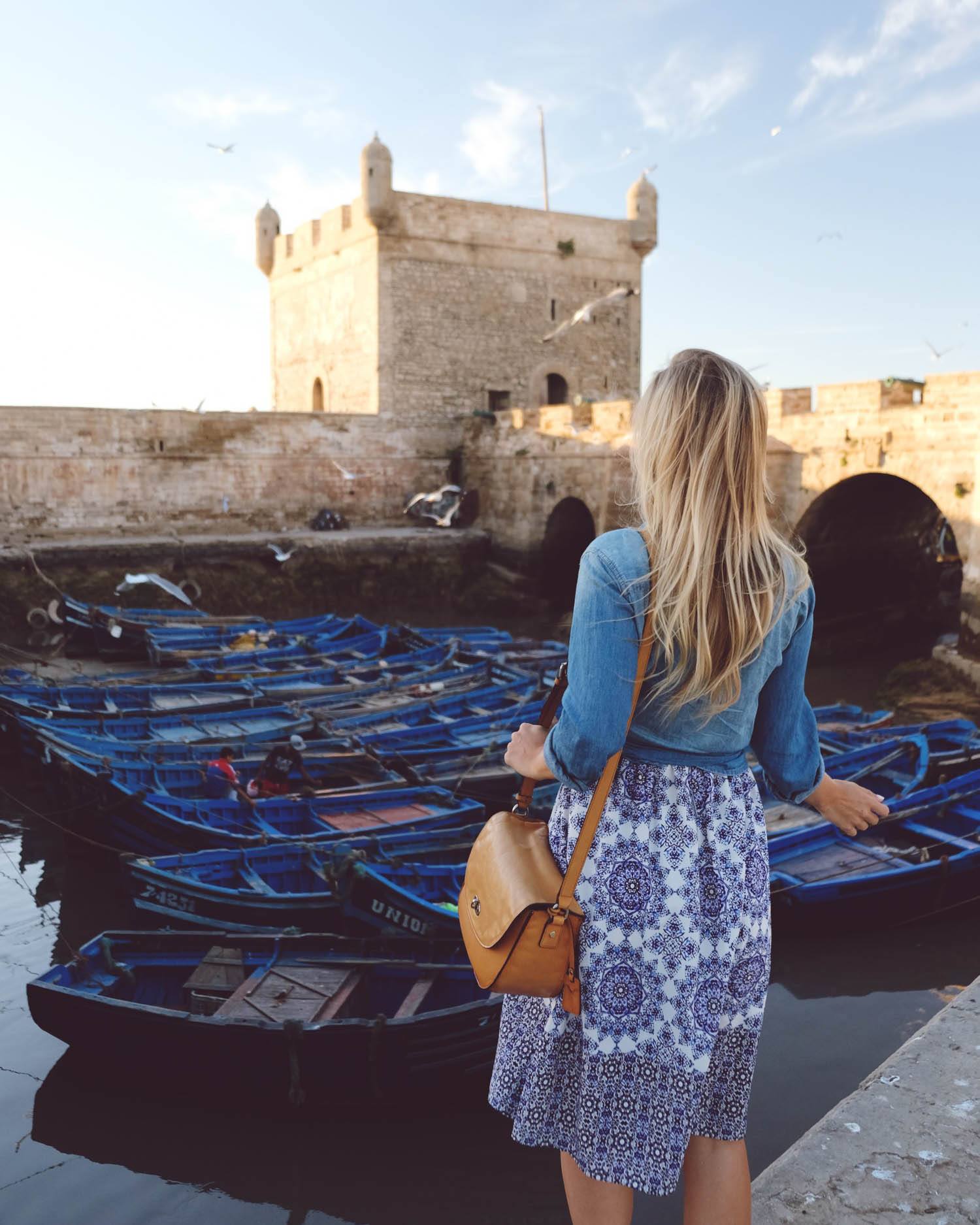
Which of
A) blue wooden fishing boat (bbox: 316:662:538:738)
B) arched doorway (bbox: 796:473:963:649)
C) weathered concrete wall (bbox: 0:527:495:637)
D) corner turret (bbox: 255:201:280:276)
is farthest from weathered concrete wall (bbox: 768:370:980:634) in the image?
corner turret (bbox: 255:201:280:276)

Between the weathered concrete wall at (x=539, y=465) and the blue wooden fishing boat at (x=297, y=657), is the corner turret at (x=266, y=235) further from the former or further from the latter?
the blue wooden fishing boat at (x=297, y=657)

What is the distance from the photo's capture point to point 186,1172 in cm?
467

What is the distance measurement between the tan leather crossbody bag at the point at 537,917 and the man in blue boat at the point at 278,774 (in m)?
6.56

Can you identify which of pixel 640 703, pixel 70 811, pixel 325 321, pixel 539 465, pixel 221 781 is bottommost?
pixel 70 811

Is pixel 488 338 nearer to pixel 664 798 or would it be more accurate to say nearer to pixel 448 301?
pixel 448 301

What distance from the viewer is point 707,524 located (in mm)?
1562

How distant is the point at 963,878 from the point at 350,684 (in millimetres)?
6652

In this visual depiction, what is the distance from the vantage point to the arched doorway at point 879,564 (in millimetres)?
16062

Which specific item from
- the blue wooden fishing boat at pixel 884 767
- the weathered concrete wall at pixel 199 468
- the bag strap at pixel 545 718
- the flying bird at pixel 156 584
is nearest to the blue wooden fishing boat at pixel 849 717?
the blue wooden fishing boat at pixel 884 767

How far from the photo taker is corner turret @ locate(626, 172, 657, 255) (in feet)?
85.4

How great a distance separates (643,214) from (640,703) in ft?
87.9

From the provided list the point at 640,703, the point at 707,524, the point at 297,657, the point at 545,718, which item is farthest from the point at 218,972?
the point at 297,657

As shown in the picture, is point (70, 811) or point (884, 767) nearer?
point (70, 811)

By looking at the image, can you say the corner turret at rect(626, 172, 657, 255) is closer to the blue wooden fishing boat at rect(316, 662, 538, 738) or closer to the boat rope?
the blue wooden fishing boat at rect(316, 662, 538, 738)
